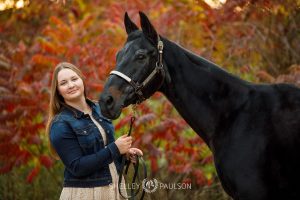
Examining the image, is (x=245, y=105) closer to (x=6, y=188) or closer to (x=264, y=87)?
(x=264, y=87)

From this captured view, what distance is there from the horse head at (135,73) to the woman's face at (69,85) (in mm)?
320

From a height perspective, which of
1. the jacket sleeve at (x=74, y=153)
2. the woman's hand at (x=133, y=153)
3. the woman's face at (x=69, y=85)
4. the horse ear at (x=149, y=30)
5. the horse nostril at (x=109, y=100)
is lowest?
the woman's hand at (x=133, y=153)

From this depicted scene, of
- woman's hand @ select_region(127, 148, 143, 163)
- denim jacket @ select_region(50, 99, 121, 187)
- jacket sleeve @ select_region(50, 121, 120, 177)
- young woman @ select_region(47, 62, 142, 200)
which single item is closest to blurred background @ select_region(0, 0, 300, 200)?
woman's hand @ select_region(127, 148, 143, 163)

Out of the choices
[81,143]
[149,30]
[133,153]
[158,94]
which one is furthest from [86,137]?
[158,94]

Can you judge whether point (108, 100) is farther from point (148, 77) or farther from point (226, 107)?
point (226, 107)

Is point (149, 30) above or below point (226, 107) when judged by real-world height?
above

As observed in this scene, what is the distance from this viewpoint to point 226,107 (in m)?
3.73

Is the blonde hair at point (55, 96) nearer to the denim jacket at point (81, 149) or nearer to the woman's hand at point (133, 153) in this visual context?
the denim jacket at point (81, 149)

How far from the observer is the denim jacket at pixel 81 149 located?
3.55 meters

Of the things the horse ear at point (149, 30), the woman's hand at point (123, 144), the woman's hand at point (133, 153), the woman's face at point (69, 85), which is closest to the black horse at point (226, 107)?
the horse ear at point (149, 30)

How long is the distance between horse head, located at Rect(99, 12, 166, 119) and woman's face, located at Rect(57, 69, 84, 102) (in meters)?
0.32

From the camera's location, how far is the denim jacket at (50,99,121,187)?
11.6 ft

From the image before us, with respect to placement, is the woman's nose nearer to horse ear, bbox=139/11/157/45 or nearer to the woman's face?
the woman's face

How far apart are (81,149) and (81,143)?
0.17ft
